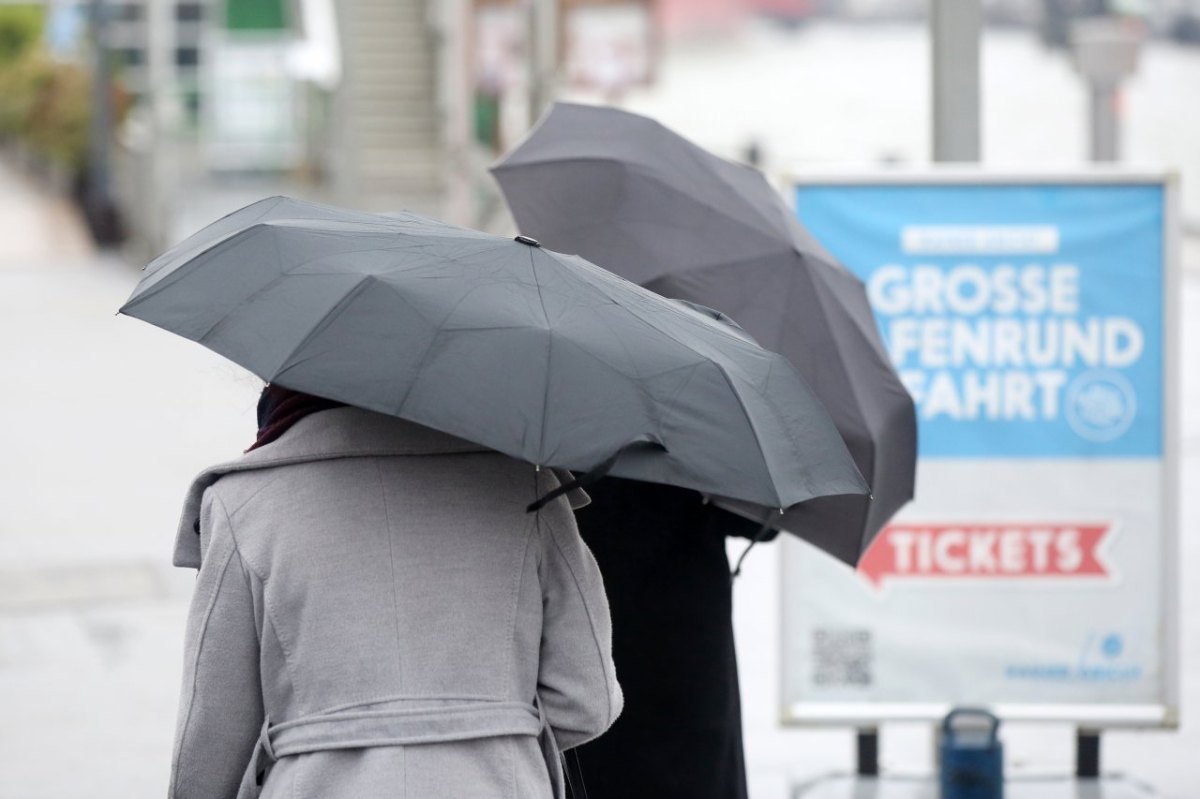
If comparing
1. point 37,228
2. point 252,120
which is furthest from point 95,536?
point 37,228

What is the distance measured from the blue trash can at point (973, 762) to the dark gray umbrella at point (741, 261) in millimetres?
1513

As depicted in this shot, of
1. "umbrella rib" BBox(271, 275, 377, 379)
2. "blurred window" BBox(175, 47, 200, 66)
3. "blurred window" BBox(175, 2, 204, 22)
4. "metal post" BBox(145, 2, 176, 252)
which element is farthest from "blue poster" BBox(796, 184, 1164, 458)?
"blurred window" BBox(175, 47, 200, 66)

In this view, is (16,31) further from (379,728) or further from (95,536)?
(379,728)

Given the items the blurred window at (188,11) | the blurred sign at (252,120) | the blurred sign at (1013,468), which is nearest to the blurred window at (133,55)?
the blurred window at (188,11)

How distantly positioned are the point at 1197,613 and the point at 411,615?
568 cm

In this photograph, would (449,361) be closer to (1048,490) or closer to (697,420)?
(697,420)

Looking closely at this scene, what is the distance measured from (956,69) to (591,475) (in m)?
3.25

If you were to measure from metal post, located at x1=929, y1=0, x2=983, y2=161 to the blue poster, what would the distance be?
237mm

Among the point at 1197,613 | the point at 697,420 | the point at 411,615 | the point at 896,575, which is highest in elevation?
the point at 697,420

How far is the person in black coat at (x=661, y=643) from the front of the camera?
10.1ft

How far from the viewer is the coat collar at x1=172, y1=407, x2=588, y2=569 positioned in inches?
87.6

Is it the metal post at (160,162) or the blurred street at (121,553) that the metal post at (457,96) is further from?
the metal post at (160,162)

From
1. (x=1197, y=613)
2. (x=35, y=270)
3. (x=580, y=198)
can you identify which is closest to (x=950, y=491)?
(x=580, y=198)

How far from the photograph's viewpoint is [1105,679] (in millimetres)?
4996
